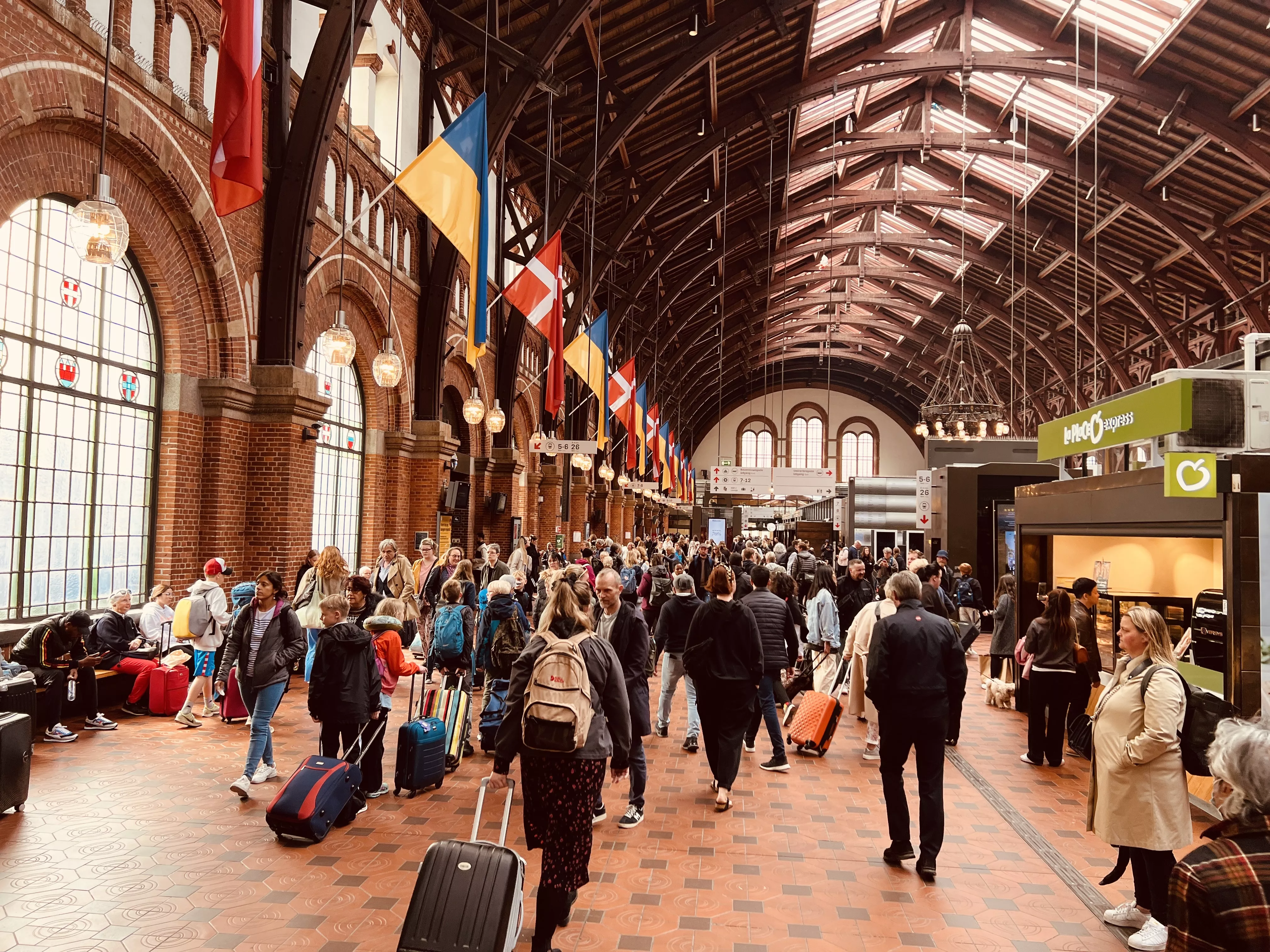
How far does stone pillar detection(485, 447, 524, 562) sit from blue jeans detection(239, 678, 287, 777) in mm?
11525

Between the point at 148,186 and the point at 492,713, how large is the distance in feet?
18.3

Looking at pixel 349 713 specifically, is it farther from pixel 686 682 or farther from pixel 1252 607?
pixel 1252 607

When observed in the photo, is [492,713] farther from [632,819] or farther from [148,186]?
[148,186]

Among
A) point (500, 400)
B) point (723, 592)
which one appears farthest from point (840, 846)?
point (500, 400)

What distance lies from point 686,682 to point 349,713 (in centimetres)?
296

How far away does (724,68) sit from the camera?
54.7 feet

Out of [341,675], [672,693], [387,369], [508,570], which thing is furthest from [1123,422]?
[387,369]

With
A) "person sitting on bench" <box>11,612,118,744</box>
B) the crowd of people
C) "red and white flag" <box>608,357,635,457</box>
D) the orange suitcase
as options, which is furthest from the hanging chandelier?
"person sitting on bench" <box>11,612,118,744</box>

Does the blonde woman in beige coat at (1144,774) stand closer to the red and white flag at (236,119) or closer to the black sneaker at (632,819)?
the black sneaker at (632,819)

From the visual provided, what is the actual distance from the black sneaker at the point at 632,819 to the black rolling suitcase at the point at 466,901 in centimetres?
189

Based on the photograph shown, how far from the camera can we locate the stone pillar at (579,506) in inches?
894

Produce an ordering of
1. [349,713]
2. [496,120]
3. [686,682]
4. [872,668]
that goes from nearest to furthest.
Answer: [872,668] < [349,713] < [686,682] < [496,120]

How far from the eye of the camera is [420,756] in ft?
17.3

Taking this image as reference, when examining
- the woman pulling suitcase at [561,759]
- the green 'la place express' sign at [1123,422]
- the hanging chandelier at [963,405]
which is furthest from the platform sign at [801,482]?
the woman pulling suitcase at [561,759]
